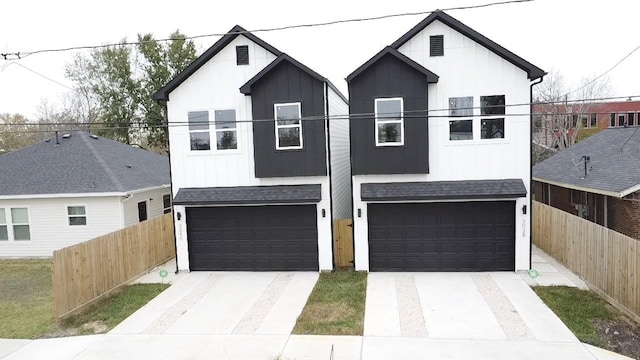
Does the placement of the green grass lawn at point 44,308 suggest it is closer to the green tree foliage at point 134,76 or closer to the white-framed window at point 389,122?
the white-framed window at point 389,122

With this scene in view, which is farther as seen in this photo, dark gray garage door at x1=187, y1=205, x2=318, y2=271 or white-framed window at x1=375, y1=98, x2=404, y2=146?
dark gray garage door at x1=187, y1=205, x2=318, y2=271

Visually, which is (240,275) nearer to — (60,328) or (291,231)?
(291,231)

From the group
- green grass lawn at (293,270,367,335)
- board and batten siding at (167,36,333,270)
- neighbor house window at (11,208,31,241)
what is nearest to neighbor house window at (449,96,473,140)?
board and batten siding at (167,36,333,270)

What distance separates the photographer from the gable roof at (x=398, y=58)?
12.3 meters

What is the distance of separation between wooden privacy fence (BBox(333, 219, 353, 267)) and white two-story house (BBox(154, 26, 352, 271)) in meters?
0.32

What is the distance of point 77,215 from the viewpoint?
663 inches

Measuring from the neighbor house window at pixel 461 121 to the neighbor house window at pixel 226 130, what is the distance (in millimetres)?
6232

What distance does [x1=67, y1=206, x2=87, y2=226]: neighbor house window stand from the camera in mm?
16781

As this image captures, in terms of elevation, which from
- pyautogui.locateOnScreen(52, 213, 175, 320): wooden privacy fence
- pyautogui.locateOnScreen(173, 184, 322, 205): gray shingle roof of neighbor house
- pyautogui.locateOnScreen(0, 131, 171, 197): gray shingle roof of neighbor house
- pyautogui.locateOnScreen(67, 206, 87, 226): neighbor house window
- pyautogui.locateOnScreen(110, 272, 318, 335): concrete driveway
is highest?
pyautogui.locateOnScreen(0, 131, 171, 197): gray shingle roof of neighbor house

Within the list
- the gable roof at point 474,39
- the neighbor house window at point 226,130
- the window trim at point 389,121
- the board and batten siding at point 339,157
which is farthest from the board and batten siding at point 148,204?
the gable roof at point 474,39

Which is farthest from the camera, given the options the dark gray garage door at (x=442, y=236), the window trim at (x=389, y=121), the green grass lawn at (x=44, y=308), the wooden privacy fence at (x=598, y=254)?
the dark gray garage door at (x=442, y=236)

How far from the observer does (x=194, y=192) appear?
13.7m

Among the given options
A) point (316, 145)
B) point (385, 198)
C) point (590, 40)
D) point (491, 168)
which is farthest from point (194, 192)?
point (590, 40)

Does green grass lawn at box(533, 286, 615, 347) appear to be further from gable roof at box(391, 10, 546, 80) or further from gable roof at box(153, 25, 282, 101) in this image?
gable roof at box(153, 25, 282, 101)
